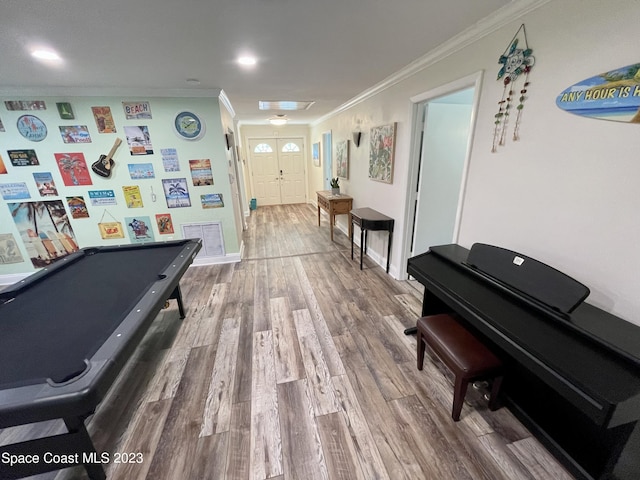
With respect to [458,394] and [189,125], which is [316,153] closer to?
[189,125]

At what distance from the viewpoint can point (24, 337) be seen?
1354 millimetres

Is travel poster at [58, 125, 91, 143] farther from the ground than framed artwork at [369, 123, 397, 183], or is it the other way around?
travel poster at [58, 125, 91, 143]

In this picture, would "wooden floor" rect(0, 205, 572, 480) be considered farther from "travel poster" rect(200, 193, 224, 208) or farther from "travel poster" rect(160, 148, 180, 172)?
"travel poster" rect(160, 148, 180, 172)

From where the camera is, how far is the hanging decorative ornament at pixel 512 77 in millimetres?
1456

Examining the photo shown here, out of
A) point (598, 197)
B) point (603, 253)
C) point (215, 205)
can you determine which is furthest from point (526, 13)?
point (215, 205)

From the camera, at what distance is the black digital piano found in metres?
0.95

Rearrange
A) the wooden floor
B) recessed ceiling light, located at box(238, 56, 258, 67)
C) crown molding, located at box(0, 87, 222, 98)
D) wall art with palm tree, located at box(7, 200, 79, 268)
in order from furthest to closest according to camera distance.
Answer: wall art with palm tree, located at box(7, 200, 79, 268)
crown molding, located at box(0, 87, 222, 98)
recessed ceiling light, located at box(238, 56, 258, 67)
the wooden floor

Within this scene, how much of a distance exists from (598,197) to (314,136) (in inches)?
262

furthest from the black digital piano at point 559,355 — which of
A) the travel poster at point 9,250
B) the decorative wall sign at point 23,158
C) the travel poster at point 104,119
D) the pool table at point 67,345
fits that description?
the travel poster at point 9,250

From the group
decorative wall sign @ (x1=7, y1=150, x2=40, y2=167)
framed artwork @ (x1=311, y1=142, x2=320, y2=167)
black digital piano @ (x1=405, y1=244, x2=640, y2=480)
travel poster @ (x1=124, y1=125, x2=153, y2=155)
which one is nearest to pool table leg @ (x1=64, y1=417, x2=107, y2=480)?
black digital piano @ (x1=405, y1=244, x2=640, y2=480)

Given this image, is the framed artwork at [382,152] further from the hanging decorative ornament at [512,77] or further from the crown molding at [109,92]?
the crown molding at [109,92]

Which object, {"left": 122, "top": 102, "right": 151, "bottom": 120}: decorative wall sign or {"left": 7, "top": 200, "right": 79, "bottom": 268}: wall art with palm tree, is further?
{"left": 7, "top": 200, "right": 79, "bottom": 268}: wall art with palm tree

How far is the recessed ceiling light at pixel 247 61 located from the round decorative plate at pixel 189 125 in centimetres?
130

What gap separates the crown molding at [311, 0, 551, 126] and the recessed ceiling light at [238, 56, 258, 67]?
1.47 meters
